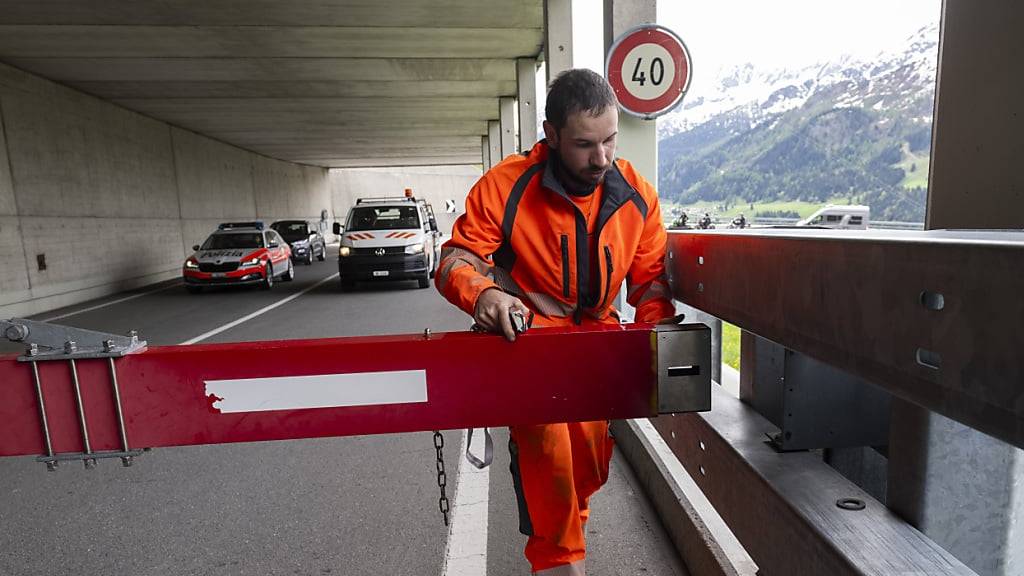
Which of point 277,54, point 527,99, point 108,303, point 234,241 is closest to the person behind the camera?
point 108,303

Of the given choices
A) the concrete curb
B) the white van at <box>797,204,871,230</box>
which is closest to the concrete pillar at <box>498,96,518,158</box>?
the white van at <box>797,204,871,230</box>

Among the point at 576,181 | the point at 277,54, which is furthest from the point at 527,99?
the point at 576,181

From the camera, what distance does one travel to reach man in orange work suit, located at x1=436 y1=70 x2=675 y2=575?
1996mm

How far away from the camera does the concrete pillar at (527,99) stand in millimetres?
15180

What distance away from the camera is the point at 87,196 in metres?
A: 15.1

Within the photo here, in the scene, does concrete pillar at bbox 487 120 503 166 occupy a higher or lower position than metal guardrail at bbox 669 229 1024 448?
higher

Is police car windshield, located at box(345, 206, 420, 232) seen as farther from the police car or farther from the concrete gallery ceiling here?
the concrete gallery ceiling

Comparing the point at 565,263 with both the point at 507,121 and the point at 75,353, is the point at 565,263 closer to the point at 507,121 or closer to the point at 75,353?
the point at 75,353

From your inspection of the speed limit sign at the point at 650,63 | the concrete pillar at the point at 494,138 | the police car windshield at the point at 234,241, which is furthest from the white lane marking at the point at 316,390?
the concrete pillar at the point at 494,138

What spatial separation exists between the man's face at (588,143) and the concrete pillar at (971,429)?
2.96ft

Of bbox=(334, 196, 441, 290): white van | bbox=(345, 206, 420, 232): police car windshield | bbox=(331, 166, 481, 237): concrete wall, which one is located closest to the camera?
bbox=(334, 196, 441, 290): white van

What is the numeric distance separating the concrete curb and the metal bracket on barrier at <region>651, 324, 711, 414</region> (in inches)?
45.9

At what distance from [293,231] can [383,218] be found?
35.0 ft

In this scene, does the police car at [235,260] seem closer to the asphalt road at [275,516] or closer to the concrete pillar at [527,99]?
the concrete pillar at [527,99]
